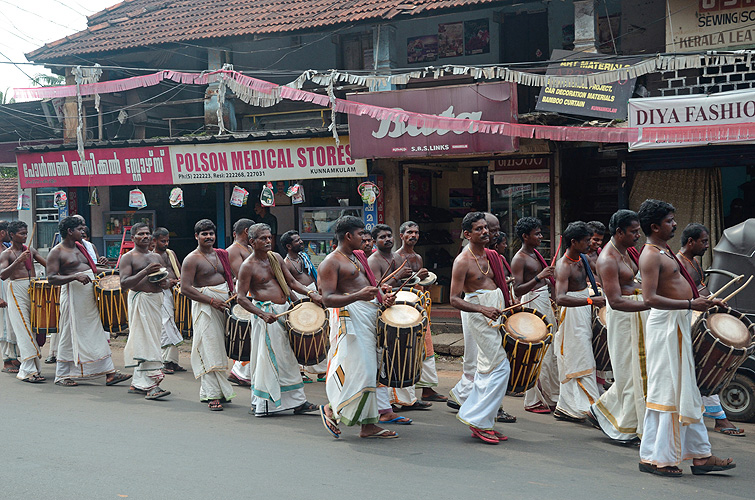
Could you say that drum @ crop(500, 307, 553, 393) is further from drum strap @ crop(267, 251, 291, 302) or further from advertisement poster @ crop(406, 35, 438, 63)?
advertisement poster @ crop(406, 35, 438, 63)

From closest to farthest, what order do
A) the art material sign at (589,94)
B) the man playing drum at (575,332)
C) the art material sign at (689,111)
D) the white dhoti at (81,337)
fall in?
the man playing drum at (575,332) → the white dhoti at (81,337) → the art material sign at (689,111) → the art material sign at (589,94)

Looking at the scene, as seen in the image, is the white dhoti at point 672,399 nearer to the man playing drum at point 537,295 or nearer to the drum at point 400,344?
the drum at point 400,344

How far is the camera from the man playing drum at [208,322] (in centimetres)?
808

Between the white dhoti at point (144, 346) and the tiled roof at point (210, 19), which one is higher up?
the tiled roof at point (210, 19)

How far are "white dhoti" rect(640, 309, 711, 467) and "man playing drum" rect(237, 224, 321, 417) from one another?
345 cm

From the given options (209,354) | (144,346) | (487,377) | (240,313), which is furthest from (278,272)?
(487,377)

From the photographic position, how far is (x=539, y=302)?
786 cm

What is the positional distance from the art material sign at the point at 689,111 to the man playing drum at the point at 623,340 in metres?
4.55

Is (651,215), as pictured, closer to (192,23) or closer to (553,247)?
(553,247)

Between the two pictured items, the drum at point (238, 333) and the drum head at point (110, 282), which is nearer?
the drum at point (238, 333)

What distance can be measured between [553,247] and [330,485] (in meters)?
8.49

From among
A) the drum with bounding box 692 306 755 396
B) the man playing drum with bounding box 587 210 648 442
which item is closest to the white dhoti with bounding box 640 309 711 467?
the drum with bounding box 692 306 755 396

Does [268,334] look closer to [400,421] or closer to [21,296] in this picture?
[400,421]

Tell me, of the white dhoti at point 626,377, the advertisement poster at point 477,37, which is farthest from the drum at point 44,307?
the advertisement poster at point 477,37
